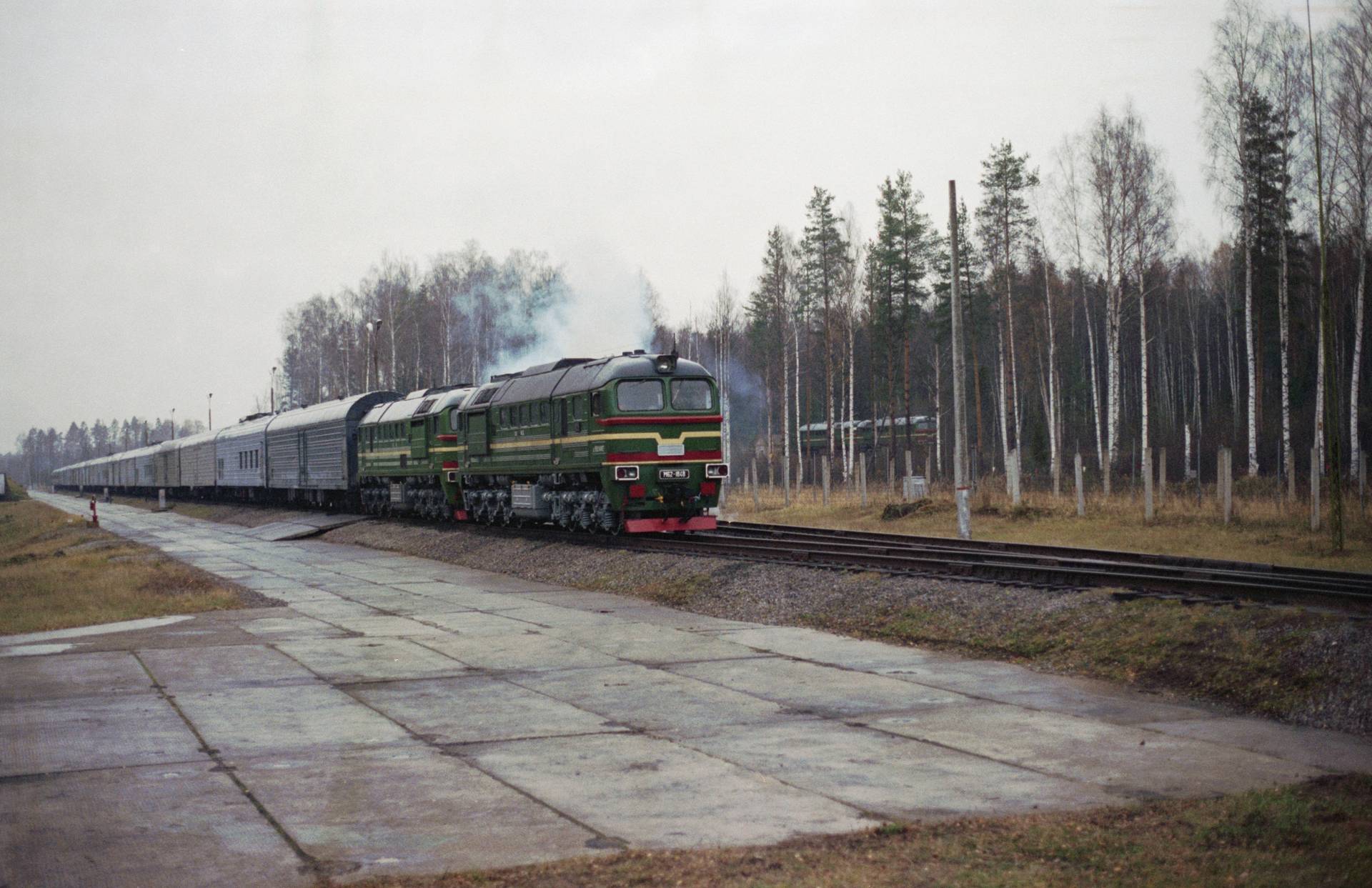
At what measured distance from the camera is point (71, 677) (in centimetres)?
1143

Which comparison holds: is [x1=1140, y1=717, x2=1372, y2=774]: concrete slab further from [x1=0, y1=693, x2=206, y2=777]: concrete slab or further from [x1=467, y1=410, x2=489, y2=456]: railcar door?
[x1=467, y1=410, x2=489, y2=456]: railcar door

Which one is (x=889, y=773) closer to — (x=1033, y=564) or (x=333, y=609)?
(x=1033, y=564)

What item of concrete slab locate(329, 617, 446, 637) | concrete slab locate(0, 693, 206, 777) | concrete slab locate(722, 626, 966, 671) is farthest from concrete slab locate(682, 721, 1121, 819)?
concrete slab locate(329, 617, 446, 637)

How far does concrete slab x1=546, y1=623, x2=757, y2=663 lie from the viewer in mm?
12305

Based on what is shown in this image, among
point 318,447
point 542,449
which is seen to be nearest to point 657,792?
point 542,449

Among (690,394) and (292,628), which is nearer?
(292,628)

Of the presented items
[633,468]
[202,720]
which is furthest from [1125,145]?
[202,720]

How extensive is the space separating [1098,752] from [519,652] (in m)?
6.51

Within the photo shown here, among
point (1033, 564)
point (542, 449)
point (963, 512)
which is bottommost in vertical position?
point (1033, 564)

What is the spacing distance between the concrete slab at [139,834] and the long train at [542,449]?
15585mm

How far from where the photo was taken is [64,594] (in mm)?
19578

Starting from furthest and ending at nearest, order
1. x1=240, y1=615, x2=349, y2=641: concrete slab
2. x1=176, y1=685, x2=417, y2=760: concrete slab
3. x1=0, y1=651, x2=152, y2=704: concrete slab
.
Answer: x1=240, y1=615, x2=349, y2=641: concrete slab
x1=0, y1=651, x2=152, y2=704: concrete slab
x1=176, y1=685, x2=417, y2=760: concrete slab

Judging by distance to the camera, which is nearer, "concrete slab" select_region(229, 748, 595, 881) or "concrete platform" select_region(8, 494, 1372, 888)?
"concrete slab" select_region(229, 748, 595, 881)

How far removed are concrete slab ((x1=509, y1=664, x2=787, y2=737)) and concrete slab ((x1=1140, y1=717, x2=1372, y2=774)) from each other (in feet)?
9.65
